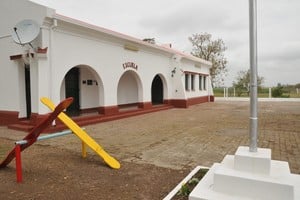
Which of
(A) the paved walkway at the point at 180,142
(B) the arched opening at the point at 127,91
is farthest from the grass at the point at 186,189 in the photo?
(B) the arched opening at the point at 127,91

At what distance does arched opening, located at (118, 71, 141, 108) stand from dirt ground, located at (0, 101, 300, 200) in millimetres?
7266

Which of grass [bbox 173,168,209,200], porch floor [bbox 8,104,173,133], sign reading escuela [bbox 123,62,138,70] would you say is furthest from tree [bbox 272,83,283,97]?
grass [bbox 173,168,209,200]

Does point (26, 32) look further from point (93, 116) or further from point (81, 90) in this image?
point (81, 90)

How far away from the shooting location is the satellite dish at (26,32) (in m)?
8.80

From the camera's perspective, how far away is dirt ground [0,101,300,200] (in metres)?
4.06

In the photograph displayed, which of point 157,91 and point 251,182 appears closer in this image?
point 251,182

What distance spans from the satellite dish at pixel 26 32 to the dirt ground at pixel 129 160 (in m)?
3.35

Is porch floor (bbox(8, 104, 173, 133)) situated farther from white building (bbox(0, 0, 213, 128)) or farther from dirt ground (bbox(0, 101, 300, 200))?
dirt ground (bbox(0, 101, 300, 200))

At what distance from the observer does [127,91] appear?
17141mm

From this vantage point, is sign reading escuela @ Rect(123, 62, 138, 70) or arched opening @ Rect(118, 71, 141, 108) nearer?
sign reading escuela @ Rect(123, 62, 138, 70)

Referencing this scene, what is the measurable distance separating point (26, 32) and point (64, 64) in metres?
1.71

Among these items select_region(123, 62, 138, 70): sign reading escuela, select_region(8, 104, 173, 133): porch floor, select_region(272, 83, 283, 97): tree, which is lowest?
select_region(8, 104, 173, 133): porch floor

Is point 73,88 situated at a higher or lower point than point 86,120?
higher

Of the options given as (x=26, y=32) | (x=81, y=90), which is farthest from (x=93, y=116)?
(x=26, y=32)
